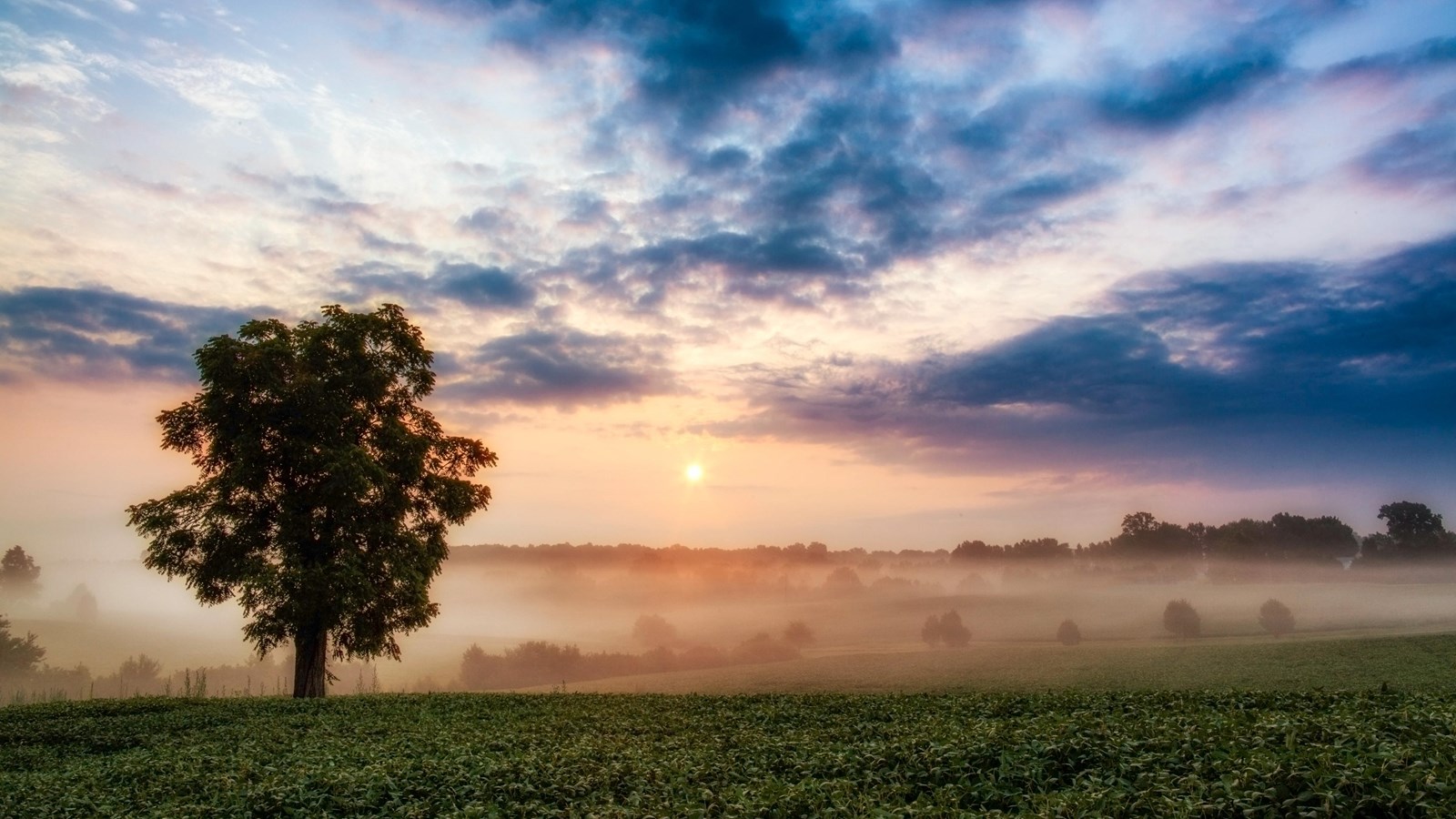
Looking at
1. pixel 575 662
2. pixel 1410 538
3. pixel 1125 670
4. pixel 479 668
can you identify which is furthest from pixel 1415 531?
pixel 479 668

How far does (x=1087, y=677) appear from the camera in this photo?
64250 mm

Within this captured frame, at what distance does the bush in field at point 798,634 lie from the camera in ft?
443

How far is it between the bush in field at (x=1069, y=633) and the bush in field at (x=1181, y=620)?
11458 mm

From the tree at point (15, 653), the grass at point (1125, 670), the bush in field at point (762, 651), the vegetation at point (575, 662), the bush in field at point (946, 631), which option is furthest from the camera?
the bush in field at point (946, 631)

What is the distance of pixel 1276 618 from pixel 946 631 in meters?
44.4

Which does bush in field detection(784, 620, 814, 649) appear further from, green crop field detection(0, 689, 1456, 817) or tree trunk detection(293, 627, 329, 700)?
green crop field detection(0, 689, 1456, 817)

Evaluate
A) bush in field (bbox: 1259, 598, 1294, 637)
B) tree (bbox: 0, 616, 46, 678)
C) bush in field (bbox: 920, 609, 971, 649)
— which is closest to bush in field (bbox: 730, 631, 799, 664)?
bush in field (bbox: 920, 609, 971, 649)

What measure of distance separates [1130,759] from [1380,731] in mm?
3552

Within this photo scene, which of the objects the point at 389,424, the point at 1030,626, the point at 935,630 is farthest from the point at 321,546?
the point at 1030,626

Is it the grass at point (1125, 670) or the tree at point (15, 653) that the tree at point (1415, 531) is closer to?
the grass at point (1125, 670)

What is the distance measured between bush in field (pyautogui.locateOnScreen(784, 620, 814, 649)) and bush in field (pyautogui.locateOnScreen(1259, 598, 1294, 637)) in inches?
2617

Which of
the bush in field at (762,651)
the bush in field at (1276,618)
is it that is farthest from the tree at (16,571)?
the bush in field at (1276,618)

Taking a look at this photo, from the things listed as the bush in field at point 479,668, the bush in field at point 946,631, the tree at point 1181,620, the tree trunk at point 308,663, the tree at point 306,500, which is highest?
the tree at point 306,500

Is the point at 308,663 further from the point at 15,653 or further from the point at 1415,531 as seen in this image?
the point at 1415,531
